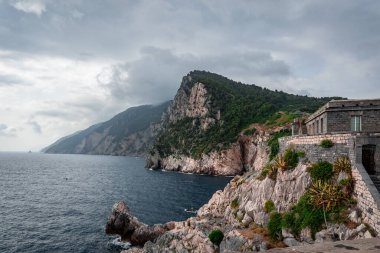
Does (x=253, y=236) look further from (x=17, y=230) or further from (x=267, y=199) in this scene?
(x=17, y=230)

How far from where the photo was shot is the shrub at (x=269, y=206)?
32.9 m

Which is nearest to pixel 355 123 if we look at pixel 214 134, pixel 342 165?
pixel 342 165

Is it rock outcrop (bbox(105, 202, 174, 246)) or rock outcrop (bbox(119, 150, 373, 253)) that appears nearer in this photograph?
rock outcrop (bbox(119, 150, 373, 253))

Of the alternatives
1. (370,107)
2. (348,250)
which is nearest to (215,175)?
(370,107)

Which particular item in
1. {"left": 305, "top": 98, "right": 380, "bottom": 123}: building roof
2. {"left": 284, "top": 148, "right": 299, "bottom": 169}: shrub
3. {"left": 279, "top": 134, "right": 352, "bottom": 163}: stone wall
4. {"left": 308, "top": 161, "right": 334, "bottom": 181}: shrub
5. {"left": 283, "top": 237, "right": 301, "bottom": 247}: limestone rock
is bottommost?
{"left": 283, "top": 237, "right": 301, "bottom": 247}: limestone rock

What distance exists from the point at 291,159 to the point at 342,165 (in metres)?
6.70

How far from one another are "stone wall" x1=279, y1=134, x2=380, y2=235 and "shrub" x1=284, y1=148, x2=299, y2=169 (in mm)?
835

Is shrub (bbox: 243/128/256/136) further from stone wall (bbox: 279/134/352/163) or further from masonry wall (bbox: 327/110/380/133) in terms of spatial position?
masonry wall (bbox: 327/110/380/133)

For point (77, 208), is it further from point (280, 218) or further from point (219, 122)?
point (219, 122)

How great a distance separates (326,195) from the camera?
2744cm

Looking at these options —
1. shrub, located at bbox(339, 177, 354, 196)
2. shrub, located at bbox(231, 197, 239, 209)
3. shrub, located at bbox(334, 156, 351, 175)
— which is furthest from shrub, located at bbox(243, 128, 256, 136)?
shrub, located at bbox(339, 177, 354, 196)

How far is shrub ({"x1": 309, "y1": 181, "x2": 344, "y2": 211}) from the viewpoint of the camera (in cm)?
2698

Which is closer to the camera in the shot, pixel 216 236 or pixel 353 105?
pixel 353 105

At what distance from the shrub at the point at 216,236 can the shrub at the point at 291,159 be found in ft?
33.2
